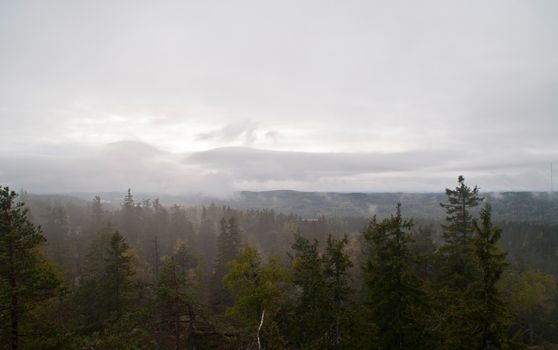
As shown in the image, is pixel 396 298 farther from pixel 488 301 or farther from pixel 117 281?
pixel 117 281

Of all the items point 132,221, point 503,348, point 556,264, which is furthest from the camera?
point 556,264

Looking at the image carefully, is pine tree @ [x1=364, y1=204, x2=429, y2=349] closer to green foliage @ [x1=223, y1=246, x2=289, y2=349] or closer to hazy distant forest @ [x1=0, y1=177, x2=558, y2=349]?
hazy distant forest @ [x1=0, y1=177, x2=558, y2=349]

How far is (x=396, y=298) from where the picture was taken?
16484 mm

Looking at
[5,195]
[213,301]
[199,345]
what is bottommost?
[213,301]

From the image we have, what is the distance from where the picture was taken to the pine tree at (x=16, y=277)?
570 inches

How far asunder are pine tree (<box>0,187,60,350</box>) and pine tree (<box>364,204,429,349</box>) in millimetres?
17034

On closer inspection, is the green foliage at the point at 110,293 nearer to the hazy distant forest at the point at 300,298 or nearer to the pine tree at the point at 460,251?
the hazy distant forest at the point at 300,298

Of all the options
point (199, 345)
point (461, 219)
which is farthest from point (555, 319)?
point (199, 345)

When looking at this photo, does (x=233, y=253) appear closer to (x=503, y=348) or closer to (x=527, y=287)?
(x=503, y=348)

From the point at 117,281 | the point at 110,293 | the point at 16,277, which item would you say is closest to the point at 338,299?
the point at 16,277

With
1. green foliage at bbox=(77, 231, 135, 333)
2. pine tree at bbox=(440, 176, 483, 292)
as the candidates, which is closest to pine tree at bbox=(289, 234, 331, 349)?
pine tree at bbox=(440, 176, 483, 292)

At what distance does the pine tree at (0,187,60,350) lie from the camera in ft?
47.5

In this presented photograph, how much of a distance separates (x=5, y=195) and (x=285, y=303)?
70.1ft

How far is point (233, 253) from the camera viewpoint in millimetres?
45281
